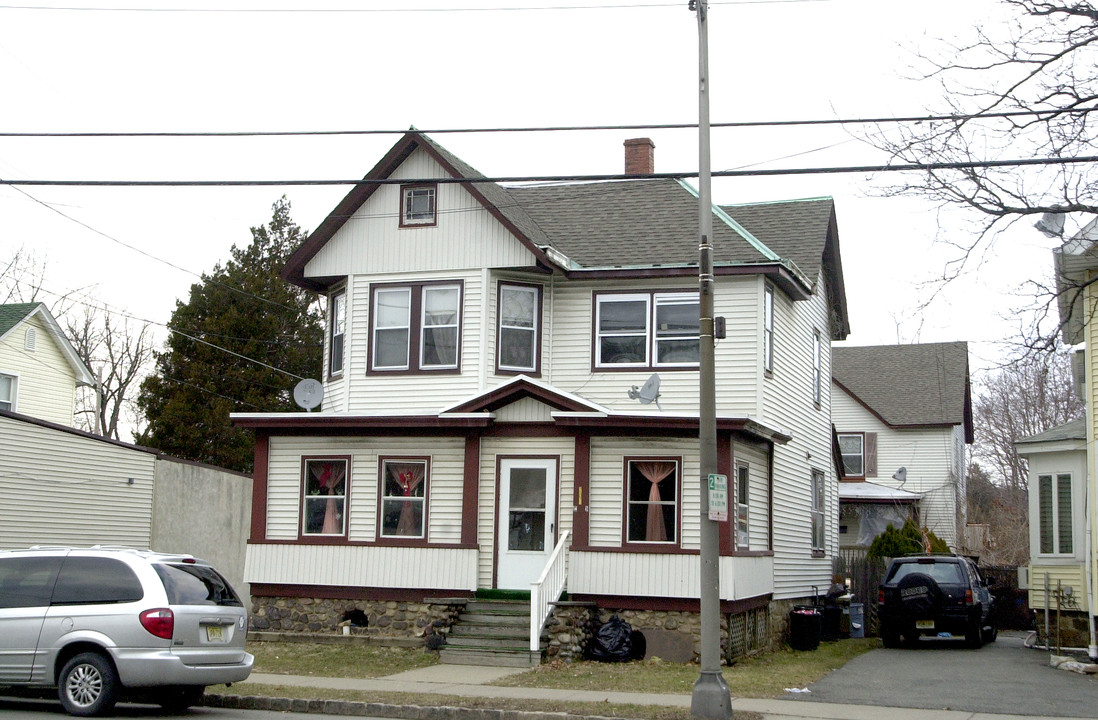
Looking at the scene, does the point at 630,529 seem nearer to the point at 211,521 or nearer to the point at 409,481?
the point at 409,481

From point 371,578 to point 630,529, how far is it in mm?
4623

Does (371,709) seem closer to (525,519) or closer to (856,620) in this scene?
(525,519)

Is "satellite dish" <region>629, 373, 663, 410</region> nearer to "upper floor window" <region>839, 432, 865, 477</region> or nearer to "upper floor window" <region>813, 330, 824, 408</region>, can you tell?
"upper floor window" <region>813, 330, 824, 408</region>

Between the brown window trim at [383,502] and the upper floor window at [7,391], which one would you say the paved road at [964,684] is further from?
the upper floor window at [7,391]

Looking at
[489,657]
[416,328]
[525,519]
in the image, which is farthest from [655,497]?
[416,328]

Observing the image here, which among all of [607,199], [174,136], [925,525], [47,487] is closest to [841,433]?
[925,525]

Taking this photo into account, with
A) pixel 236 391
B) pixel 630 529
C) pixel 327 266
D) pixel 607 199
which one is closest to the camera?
pixel 630 529

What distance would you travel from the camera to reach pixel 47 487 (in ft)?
74.7

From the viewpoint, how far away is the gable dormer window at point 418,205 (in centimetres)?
2208

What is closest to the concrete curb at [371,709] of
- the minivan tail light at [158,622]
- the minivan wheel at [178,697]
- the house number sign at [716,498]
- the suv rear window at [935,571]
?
the minivan wheel at [178,697]

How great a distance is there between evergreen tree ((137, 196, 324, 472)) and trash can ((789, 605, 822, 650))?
70.9ft

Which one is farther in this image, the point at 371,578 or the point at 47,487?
the point at 47,487

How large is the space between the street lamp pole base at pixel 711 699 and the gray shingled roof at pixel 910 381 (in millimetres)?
30224

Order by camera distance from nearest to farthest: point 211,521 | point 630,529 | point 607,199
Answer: point 630,529
point 607,199
point 211,521
